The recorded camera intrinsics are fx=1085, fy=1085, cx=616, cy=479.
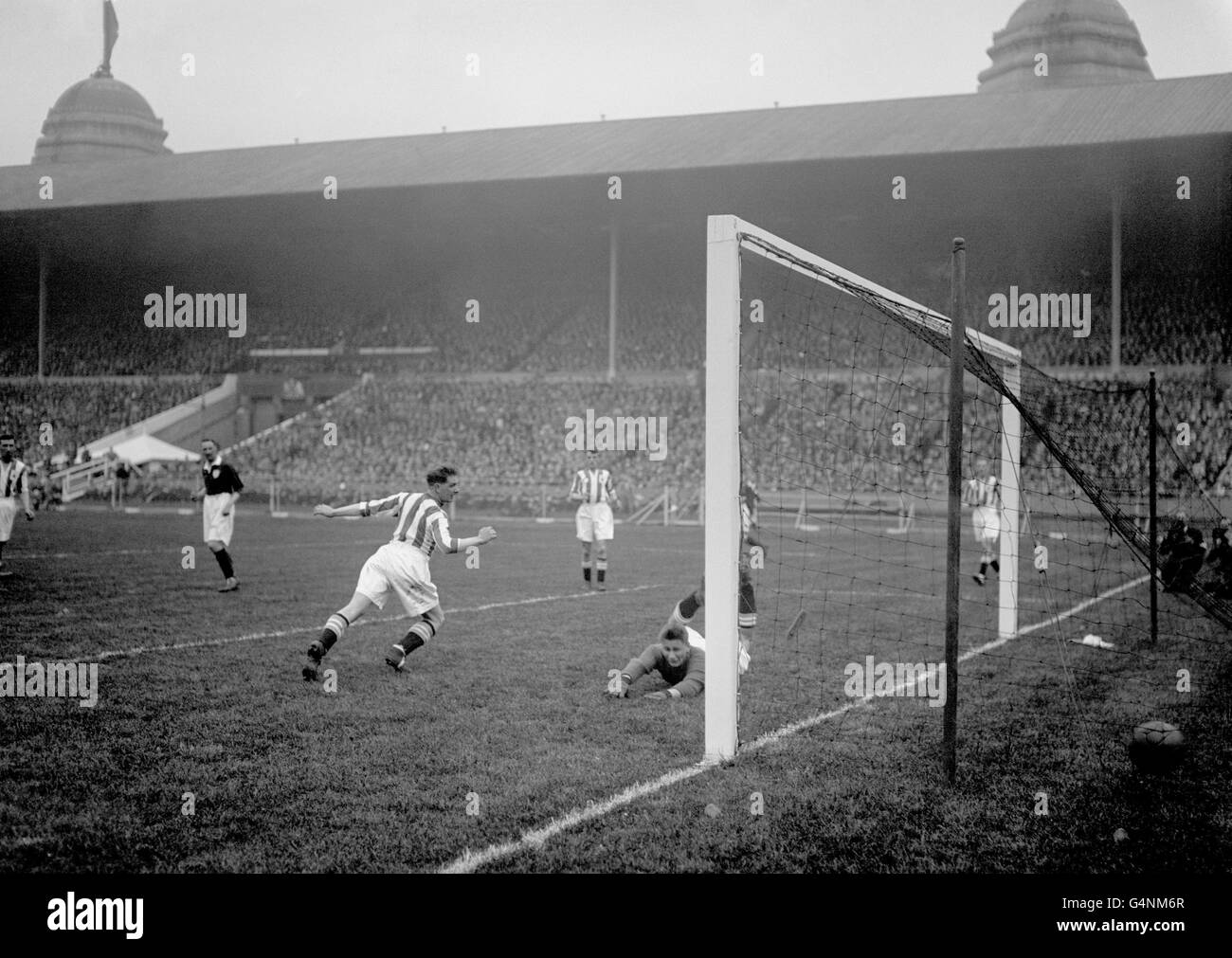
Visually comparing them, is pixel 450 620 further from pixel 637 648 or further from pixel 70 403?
pixel 70 403

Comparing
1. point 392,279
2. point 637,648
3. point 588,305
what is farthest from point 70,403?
point 637,648

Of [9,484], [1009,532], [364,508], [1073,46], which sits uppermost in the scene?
[1073,46]

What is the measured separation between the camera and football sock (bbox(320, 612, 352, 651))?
7961 mm

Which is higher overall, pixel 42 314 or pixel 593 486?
pixel 42 314

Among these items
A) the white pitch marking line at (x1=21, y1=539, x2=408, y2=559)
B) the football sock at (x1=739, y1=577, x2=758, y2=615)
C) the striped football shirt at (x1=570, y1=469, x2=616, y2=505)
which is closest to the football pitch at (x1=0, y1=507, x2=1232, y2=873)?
the football sock at (x1=739, y1=577, x2=758, y2=615)

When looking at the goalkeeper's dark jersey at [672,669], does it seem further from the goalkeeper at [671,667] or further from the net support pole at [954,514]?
the net support pole at [954,514]

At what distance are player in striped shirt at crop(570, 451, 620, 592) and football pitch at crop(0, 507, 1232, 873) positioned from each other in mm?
3404

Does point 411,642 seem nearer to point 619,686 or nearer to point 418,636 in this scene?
point 418,636

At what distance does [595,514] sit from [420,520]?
6.35m

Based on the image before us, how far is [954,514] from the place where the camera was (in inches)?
218

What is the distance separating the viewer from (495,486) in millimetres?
34094

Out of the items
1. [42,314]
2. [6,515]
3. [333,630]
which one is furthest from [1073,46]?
[333,630]

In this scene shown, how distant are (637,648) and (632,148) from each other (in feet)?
91.9
